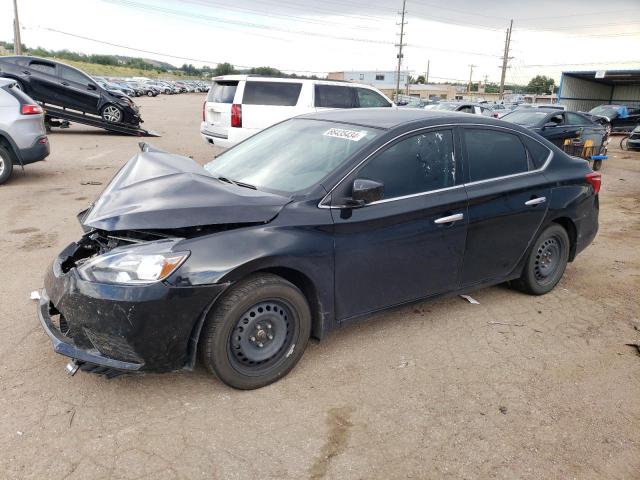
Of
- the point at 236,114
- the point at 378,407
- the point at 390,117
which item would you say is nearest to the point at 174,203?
the point at 378,407

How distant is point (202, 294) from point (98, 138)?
15.2 meters

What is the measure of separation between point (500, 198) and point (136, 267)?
289 cm

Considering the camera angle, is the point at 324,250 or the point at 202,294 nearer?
the point at 202,294

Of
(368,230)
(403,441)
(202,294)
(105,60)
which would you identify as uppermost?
(105,60)

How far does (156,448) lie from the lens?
2697 millimetres

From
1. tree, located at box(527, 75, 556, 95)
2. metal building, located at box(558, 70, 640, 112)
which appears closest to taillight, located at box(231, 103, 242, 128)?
metal building, located at box(558, 70, 640, 112)

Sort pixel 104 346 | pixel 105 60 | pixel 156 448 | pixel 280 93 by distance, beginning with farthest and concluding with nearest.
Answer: pixel 105 60 → pixel 280 93 → pixel 104 346 → pixel 156 448

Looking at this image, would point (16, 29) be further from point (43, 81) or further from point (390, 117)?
point (390, 117)

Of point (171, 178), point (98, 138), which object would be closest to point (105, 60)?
point (98, 138)

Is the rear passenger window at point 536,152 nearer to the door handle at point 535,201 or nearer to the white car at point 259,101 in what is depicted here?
the door handle at point 535,201

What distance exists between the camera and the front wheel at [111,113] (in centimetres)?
1639

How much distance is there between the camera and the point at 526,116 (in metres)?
13.9

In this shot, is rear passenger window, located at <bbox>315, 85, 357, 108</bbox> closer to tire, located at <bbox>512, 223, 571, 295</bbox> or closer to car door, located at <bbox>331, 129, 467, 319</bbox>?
tire, located at <bbox>512, 223, 571, 295</bbox>

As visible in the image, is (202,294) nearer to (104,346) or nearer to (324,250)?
(104,346)
